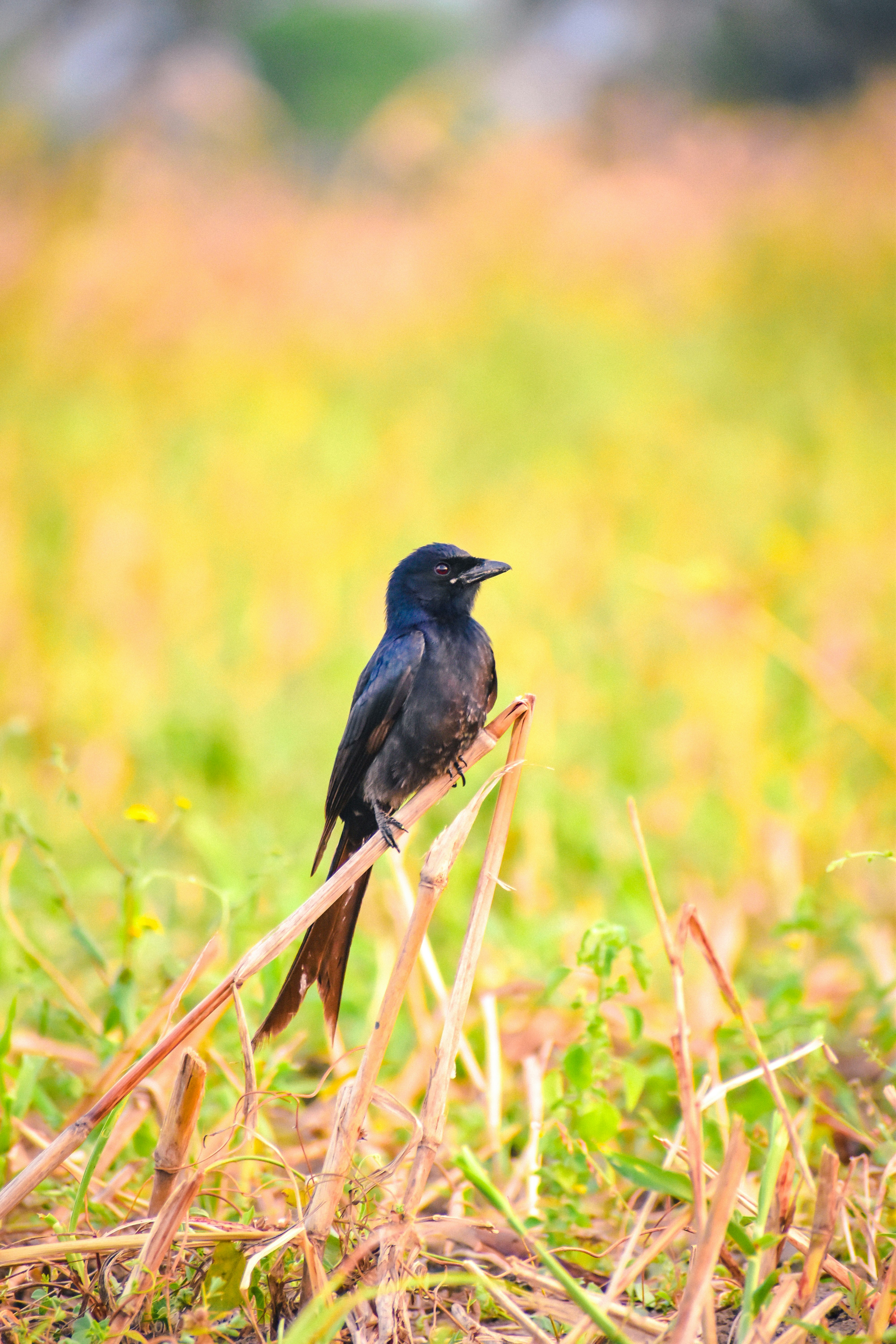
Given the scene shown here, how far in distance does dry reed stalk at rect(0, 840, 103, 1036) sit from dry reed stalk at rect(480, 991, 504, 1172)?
763mm

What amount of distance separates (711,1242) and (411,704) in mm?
965

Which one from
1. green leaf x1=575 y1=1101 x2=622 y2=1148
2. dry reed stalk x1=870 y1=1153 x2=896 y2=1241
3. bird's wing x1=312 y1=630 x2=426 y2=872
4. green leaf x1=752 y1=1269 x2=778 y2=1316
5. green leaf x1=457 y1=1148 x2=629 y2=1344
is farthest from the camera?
bird's wing x1=312 y1=630 x2=426 y2=872

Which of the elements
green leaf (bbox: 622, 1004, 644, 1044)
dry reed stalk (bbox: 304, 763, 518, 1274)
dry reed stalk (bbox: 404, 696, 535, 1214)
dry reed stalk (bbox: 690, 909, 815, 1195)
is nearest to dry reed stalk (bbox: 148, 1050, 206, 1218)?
dry reed stalk (bbox: 304, 763, 518, 1274)

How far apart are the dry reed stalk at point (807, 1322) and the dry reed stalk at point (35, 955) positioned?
1.28m

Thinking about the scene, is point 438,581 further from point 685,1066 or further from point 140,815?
point 685,1066

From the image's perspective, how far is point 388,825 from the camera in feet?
6.10

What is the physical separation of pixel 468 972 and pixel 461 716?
53 centimetres

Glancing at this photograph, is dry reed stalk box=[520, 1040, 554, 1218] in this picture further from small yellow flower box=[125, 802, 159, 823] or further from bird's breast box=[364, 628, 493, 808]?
small yellow flower box=[125, 802, 159, 823]

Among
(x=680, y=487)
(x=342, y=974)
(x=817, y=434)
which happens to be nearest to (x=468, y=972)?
(x=342, y=974)

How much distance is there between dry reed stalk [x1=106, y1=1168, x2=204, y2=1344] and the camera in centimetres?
138

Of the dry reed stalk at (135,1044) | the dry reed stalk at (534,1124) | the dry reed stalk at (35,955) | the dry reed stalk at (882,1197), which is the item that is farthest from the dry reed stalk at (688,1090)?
the dry reed stalk at (35,955)

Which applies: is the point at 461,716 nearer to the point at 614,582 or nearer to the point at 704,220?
the point at 614,582

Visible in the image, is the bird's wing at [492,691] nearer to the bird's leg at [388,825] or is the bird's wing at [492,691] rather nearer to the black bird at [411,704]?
the black bird at [411,704]

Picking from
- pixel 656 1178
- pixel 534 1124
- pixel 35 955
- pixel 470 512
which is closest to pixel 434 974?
pixel 534 1124
